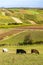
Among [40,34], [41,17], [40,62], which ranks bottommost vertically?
[41,17]

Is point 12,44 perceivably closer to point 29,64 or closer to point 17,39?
point 17,39

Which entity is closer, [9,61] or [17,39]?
[9,61]

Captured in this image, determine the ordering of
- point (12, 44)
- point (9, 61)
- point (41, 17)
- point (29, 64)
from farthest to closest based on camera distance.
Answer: point (41, 17) → point (12, 44) → point (9, 61) → point (29, 64)

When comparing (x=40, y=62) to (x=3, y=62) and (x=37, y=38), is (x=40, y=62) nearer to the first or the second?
(x=3, y=62)

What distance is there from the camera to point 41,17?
9556 cm

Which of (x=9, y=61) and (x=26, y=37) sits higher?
(x=9, y=61)

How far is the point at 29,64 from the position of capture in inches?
690

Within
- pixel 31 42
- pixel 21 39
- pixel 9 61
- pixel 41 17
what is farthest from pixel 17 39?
pixel 41 17

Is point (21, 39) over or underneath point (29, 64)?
underneath

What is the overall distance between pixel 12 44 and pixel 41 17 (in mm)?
60875

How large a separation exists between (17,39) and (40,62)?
848 inches

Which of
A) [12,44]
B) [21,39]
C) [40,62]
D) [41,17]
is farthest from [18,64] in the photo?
[41,17]

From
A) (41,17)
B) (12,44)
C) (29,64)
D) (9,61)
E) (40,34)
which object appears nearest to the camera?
(29,64)

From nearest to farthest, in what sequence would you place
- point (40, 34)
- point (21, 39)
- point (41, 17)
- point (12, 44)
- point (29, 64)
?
point (29, 64) → point (12, 44) → point (21, 39) → point (40, 34) → point (41, 17)
